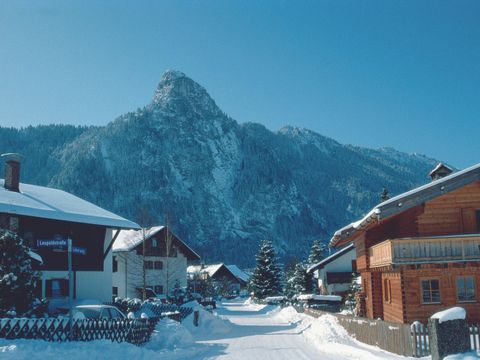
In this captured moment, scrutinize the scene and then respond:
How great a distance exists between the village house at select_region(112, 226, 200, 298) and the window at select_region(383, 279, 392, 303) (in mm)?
27358

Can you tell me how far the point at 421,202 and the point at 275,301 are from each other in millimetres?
46401

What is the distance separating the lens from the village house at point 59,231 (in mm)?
30344

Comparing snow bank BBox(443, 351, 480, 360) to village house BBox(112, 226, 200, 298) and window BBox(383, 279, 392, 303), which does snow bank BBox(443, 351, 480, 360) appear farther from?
village house BBox(112, 226, 200, 298)

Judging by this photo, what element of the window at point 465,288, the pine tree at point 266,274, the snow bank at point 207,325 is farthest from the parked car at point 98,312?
the pine tree at point 266,274

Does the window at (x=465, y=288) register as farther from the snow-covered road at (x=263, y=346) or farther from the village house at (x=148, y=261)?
A: the village house at (x=148, y=261)

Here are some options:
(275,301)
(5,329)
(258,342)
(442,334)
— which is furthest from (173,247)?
(442,334)

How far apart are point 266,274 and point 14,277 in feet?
195

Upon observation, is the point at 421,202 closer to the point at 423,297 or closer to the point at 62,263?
the point at 423,297

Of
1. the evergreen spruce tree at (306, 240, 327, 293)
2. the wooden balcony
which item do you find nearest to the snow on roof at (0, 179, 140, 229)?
the wooden balcony

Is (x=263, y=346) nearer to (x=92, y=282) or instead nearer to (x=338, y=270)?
(x=92, y=282)

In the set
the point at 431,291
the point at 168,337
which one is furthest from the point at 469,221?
the point at 168,337

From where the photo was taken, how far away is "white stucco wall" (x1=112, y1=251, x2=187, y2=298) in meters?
56.0

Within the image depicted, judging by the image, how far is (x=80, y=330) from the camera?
19281mm

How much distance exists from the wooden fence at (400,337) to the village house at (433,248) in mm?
5188
